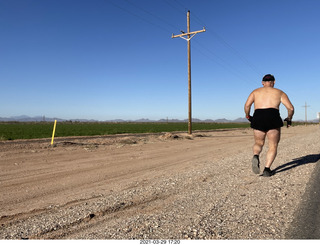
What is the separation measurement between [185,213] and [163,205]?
1.34 ft

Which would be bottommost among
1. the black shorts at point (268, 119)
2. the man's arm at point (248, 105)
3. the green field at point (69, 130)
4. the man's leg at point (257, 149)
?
the green field at point (69, 130)

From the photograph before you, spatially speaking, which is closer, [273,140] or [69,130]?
[273,140]

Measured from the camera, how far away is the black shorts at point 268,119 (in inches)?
173

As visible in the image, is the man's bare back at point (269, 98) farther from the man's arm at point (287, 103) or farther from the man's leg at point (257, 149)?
the man's leg at point (257, 149)

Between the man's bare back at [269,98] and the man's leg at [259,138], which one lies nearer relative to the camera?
the man's bare back at [269,98]

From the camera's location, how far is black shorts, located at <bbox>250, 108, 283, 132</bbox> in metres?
4.39

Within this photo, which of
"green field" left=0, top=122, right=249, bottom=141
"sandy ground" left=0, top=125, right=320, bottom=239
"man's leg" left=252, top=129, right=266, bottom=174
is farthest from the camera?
"green field" left=0, top=122, right=249, bottom=141

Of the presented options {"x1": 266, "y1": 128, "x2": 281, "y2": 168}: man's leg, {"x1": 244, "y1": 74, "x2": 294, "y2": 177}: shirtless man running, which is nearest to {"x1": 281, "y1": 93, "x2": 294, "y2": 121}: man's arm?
{"x1": 244, "y1": 74, "x2": 294, "y2": 177}: shirtless man running

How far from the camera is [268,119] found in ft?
14.4

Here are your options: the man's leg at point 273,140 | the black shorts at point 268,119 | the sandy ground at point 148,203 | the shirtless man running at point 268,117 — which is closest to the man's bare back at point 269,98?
the shirtless man running at point 268,117

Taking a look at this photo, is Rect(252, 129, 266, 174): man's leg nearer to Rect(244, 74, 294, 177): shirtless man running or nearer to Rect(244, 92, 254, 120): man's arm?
Rect(244, 74, 294, 177): shirtless man running

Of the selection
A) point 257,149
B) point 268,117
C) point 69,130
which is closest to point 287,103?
point 268,117

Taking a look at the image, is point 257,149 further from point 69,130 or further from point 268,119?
point 69,130

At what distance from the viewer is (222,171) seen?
5055 millimetres
